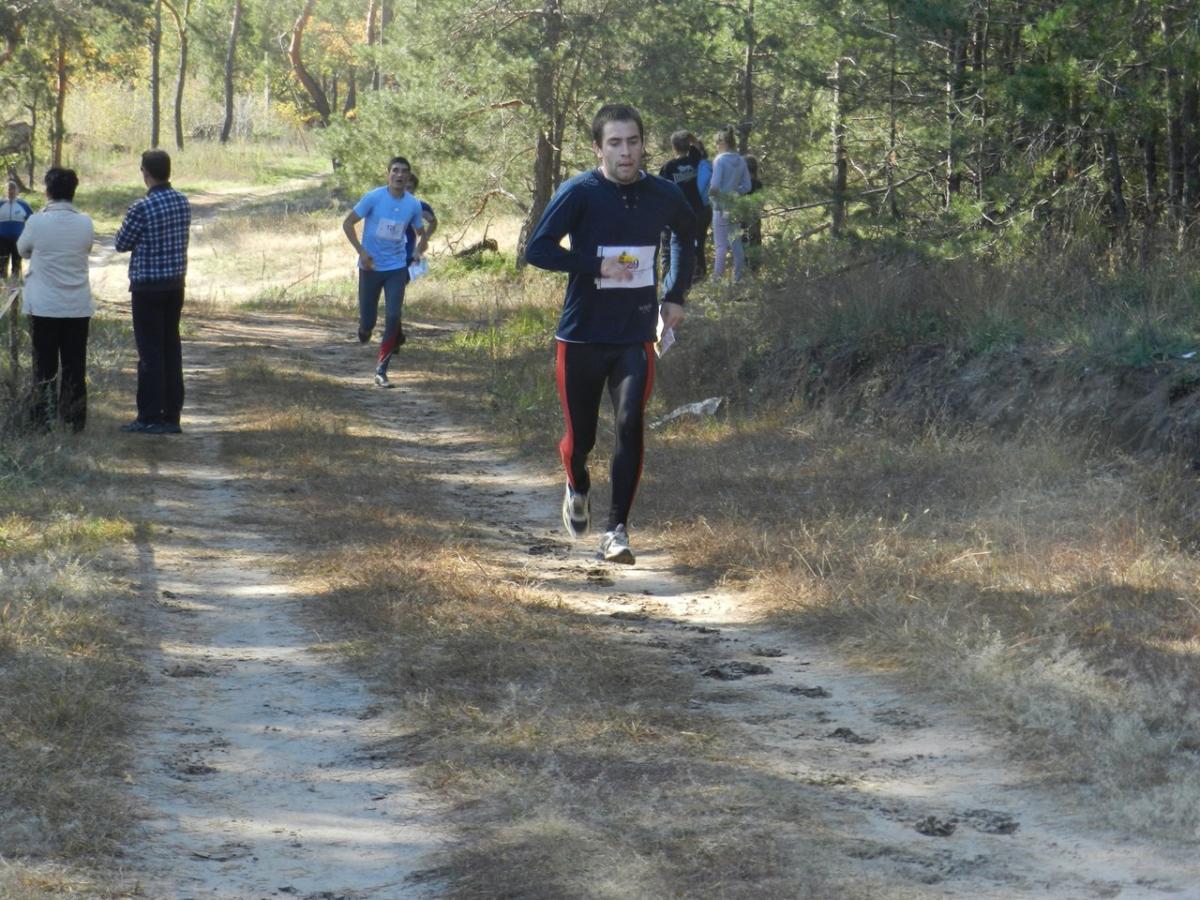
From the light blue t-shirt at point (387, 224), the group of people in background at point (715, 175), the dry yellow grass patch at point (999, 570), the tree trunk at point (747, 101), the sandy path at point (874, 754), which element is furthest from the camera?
the tree trunk at point (747, 101)

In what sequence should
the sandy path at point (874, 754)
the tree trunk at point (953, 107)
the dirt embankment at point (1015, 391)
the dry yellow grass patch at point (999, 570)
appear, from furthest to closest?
the tree trunk at point (953, 107) < the dirt embankment at point (1015, 391) < the dry yellow grass patch at point (999, 570) < the sandy path at point (874, 754)

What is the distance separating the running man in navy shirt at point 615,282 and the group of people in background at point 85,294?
401 cm

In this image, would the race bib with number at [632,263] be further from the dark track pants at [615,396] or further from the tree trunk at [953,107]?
the tree trunk at [953,107]

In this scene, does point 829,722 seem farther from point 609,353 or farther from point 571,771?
point 609,353

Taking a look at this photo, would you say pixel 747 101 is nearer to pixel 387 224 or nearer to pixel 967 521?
pixel 387 224

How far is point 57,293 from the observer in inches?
395

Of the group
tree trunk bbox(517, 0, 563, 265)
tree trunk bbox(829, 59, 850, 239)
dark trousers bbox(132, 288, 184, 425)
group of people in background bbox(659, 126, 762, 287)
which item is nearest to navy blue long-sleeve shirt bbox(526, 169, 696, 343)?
dark trousers bbox(132, 288, 184, 425)

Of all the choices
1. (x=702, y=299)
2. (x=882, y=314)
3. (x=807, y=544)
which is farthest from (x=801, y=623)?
(x=702, y=299)

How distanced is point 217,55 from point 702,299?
62.2m

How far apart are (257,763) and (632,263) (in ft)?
9.98

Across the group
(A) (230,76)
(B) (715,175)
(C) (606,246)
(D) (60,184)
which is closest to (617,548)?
(C) (606,246)

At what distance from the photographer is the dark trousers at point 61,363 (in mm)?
10031

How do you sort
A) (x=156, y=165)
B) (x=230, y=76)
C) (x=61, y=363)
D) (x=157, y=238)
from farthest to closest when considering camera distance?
1. (x=230, y=76)
2. (x=157, y=238)
3. (x=156, y=165)
4. (x=61, y=363)

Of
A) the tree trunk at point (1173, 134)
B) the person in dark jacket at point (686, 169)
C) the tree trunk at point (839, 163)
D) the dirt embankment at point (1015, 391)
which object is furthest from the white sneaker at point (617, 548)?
the person in dark jacket at point (686, 169)
